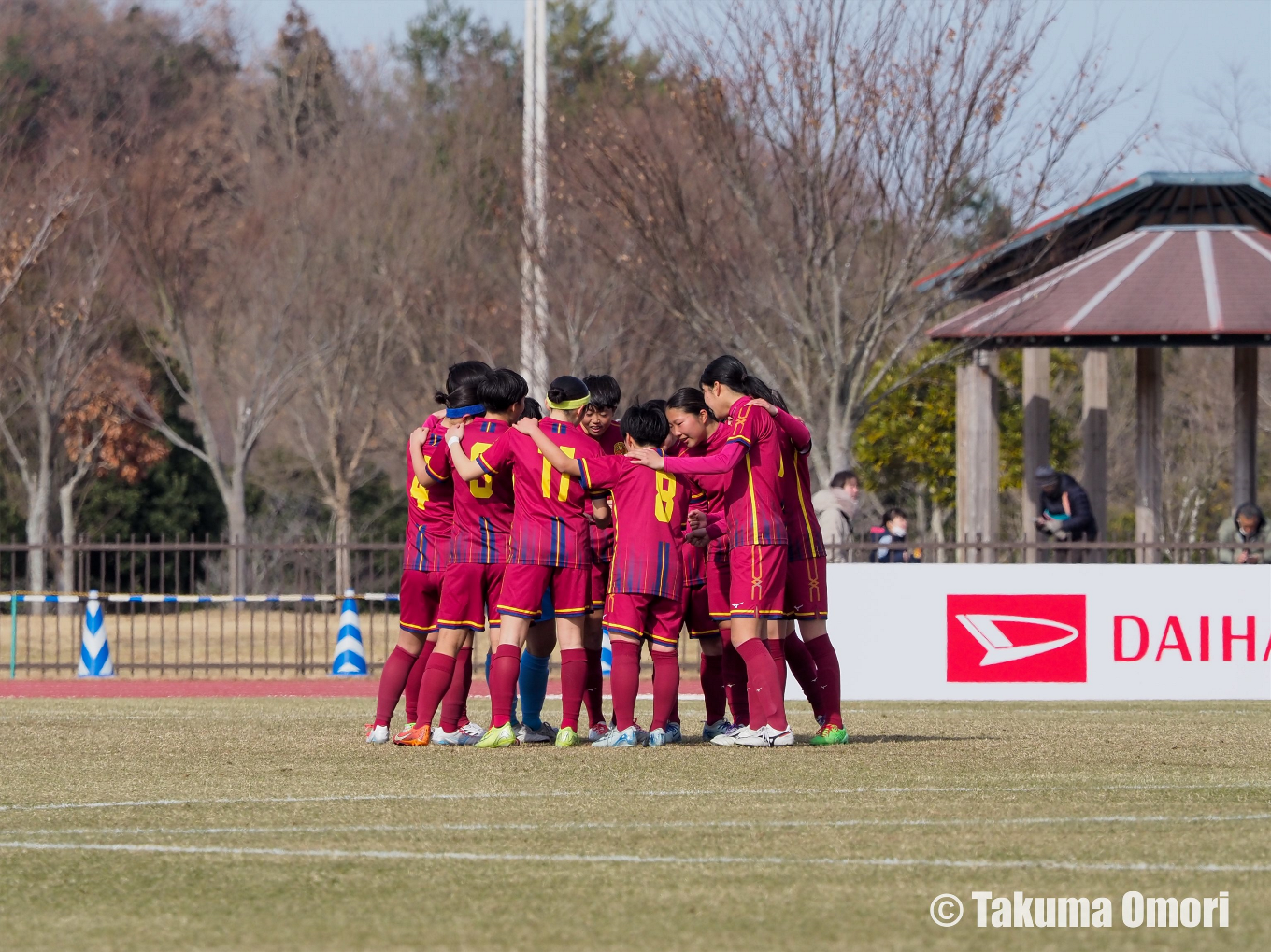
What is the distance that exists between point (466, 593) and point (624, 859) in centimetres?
373

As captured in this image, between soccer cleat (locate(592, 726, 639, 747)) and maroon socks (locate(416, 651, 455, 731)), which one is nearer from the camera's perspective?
soccer cleat (locate(592, 726, 639, 747))

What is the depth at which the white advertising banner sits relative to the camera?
14.2 meters

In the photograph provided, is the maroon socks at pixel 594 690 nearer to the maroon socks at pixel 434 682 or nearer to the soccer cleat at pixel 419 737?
the maroon socks at pixel 434 682

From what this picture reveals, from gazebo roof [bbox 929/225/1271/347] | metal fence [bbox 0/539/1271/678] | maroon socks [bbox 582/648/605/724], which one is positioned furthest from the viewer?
gazebo roof [bbox 929/225/1271/347]

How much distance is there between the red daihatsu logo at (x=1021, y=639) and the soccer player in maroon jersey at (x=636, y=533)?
566 centimetres

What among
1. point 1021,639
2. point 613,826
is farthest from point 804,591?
point 1021,639

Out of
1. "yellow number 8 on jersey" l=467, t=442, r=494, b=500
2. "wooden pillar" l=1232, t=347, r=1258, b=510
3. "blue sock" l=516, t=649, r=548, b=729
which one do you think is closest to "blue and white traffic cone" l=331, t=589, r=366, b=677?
"blue sock" l=516, t=649, r=548, b=729

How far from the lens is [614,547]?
30.6ft

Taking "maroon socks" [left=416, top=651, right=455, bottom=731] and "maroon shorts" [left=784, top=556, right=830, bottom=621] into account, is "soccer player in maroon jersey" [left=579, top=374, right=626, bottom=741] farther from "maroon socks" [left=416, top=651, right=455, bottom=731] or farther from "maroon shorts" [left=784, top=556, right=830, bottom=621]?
"maroon shorts" [left=784, top=556, right=830, bottom=621]

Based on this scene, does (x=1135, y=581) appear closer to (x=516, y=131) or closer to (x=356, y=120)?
(x=516, y=131)

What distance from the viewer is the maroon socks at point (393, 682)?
9812mm

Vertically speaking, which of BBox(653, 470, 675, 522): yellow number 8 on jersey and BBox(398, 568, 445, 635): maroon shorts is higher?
BBox(653, 470, 675, 522): yellow number 8 on jersey

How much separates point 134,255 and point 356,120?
11.3 meters

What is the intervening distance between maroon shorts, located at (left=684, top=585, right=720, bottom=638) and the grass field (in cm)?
80
